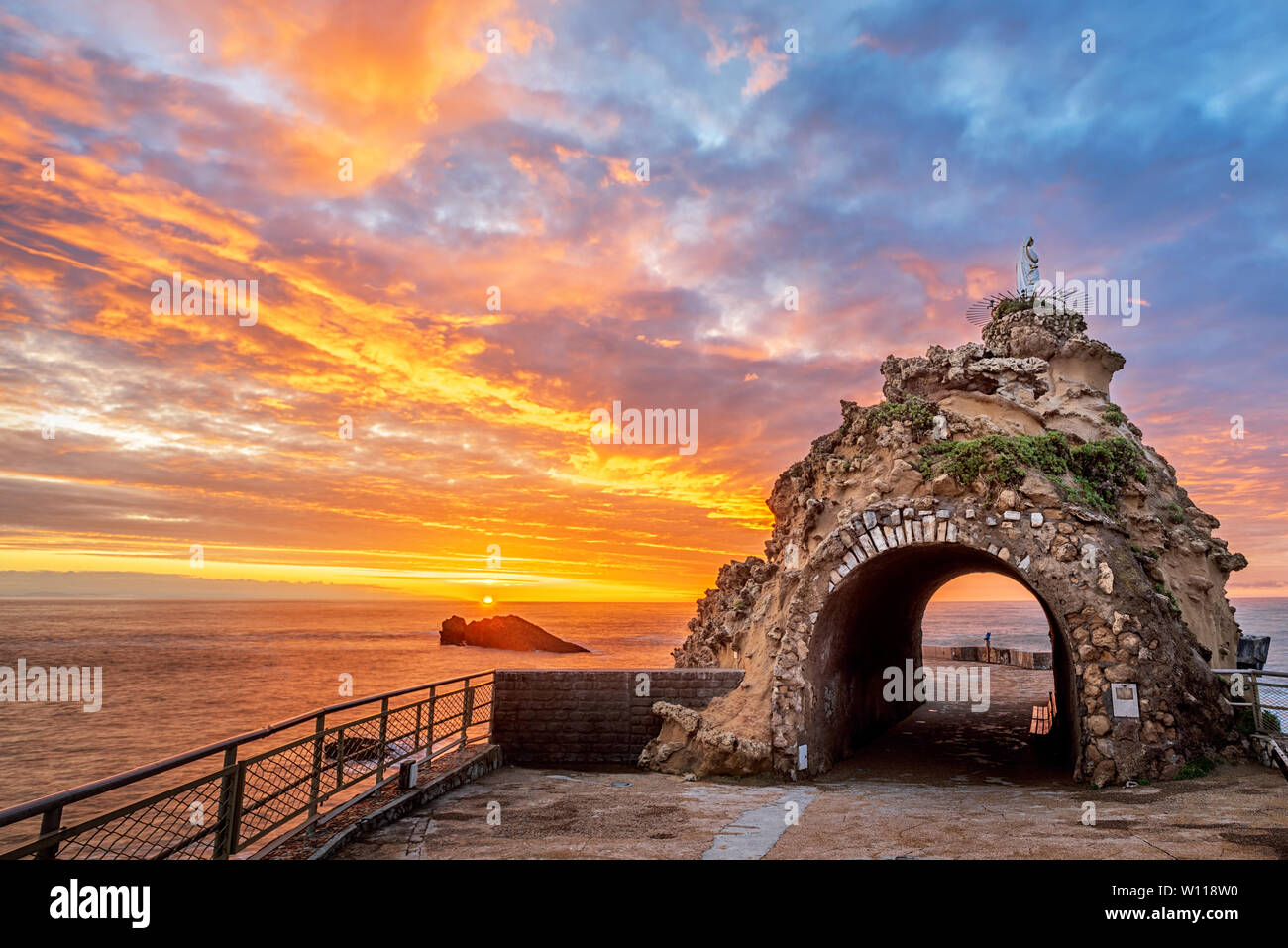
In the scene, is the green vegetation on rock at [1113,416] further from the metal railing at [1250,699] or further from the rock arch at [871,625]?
the metal railing at [1250,699]

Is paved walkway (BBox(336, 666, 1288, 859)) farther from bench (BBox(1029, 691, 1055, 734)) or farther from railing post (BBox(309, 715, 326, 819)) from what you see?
bench (BBox(1029, 691, 1055, 734))

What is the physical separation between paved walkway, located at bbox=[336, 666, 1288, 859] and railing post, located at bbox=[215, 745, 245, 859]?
1.48 meters

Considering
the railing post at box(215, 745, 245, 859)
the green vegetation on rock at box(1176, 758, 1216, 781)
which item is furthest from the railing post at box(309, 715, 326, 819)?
the green vegetation on rock at box(1176, 758, 1216, 781)

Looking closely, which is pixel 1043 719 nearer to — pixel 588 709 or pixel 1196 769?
pixel 1196 769

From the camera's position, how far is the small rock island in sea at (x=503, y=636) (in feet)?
233

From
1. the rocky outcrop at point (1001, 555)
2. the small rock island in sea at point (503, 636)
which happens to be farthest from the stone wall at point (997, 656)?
the small rock island in sea at point (503, 636)

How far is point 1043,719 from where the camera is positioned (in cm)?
1828

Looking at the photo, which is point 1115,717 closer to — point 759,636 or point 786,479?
point 759,636

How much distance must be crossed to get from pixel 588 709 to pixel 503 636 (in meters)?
60.9

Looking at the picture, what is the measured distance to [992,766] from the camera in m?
13.4

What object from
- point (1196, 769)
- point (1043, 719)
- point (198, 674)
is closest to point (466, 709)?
point (1196, 769)
